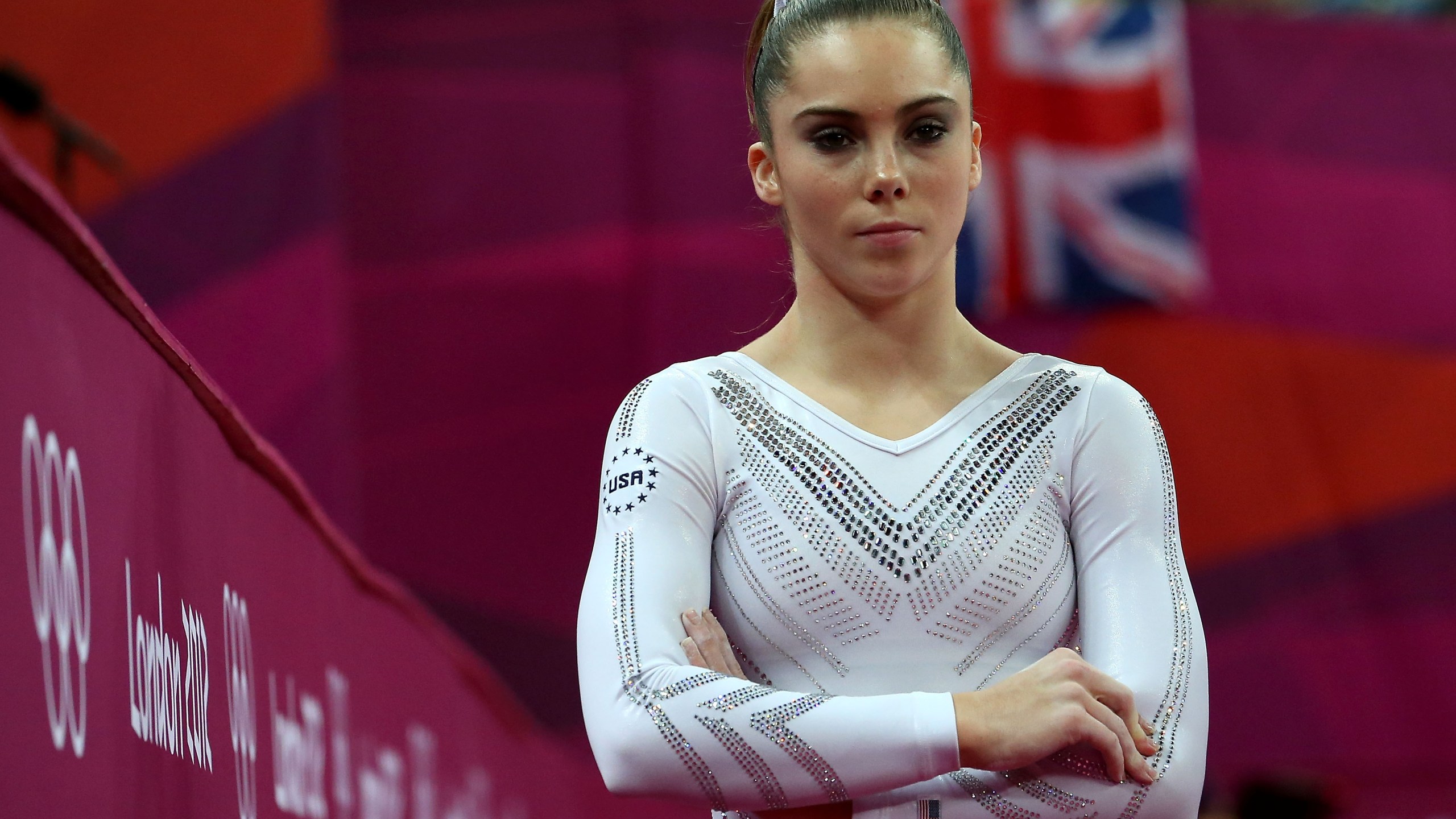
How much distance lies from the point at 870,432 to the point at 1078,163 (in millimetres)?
6201

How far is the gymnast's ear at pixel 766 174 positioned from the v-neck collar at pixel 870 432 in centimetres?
17

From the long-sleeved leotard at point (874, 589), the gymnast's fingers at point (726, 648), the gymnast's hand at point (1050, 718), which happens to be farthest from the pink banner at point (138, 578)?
the gymnast's hand at point (1050, 718)

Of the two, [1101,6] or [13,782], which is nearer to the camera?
[13,782]

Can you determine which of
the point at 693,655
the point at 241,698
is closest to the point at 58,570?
the point at 693,655

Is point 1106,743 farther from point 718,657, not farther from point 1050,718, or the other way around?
point 718,657

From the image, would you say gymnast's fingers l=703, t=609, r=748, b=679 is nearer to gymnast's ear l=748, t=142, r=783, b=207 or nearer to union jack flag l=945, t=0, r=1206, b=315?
gymnast's ear l=748, t=142, r=783, b=207

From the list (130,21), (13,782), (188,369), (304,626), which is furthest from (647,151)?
(13,782)

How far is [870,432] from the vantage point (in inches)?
64.5

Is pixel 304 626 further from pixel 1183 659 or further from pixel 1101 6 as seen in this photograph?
pixel 1101 6

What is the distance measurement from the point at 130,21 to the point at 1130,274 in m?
→ 4.56

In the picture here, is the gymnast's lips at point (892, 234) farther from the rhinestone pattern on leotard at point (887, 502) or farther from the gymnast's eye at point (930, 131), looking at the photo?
the rhinestone pattern on leotard at point (887, 502)

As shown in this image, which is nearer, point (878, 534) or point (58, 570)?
point (58, 570)

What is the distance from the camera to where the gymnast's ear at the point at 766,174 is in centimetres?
171

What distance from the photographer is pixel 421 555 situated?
22.8ft
